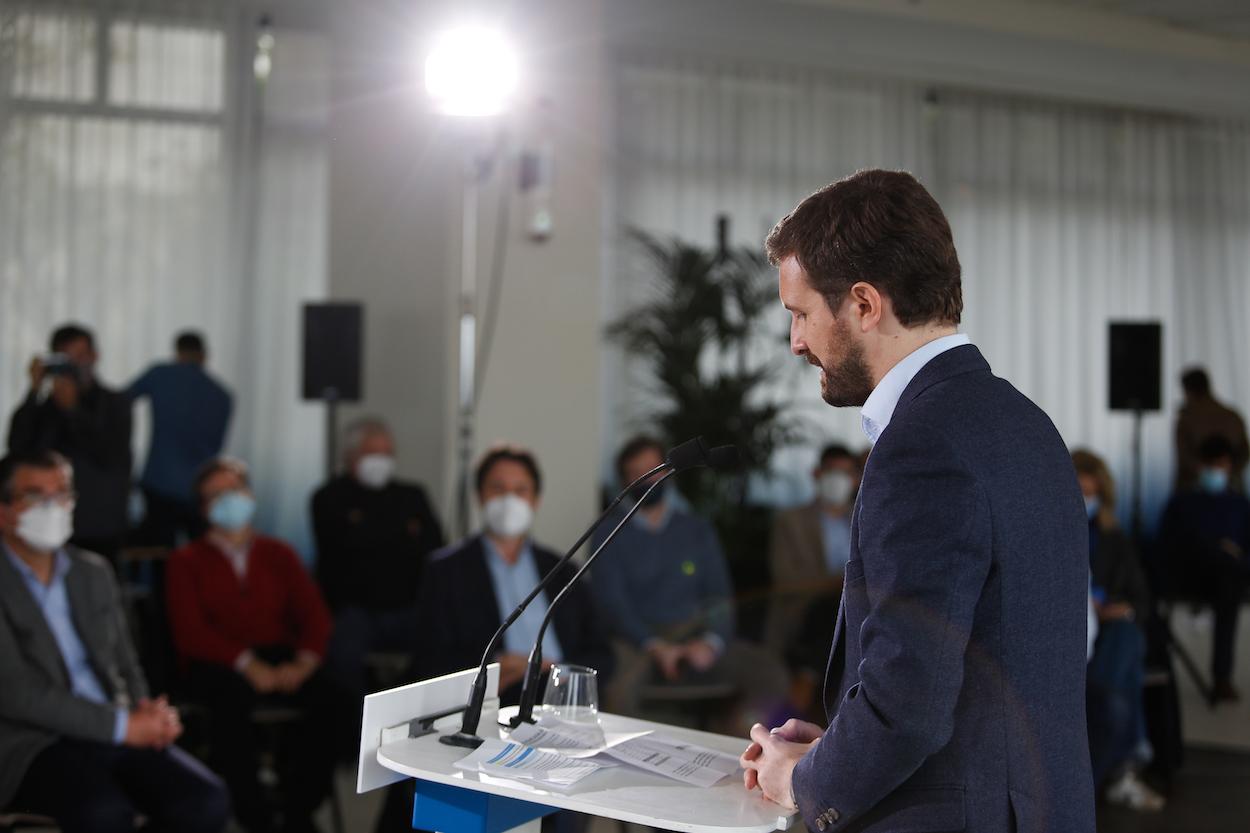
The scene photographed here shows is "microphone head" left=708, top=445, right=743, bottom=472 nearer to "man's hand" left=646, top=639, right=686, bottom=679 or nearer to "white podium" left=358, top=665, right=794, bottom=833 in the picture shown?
"white podium" left=358, top=665, right=794, bottom=833

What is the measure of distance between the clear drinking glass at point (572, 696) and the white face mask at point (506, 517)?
1931 mm

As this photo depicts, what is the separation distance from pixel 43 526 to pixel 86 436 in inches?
74.7

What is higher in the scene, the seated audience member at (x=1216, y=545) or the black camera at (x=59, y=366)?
the black camera at (x=59, y=366)

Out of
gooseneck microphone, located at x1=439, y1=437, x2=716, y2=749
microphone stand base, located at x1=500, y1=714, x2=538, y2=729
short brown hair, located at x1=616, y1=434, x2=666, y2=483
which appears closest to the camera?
gooseneck microphone, located at x1=439, y1=437, x2=716, y2=749

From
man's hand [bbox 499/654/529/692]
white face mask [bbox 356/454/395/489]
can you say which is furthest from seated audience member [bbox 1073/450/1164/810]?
white face mask [bbox 356/454/395/489]

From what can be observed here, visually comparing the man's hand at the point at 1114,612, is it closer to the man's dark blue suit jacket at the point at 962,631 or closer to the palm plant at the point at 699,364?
the palm plant at the point at 699,364

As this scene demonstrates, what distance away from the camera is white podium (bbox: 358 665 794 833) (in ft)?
5.19

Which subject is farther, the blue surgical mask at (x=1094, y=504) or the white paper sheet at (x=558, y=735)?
the blue surgical mask at (x=1094, y=504)

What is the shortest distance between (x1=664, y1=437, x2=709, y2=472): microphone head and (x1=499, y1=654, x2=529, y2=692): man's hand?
1126 millimetres

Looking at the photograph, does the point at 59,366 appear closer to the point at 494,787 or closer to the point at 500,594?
the point at 500,594

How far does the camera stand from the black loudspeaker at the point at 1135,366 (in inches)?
267

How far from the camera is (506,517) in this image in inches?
154

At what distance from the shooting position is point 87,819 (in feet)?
9.91

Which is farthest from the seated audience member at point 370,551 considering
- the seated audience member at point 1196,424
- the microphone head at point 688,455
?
the seated audience member at point 1196,424
